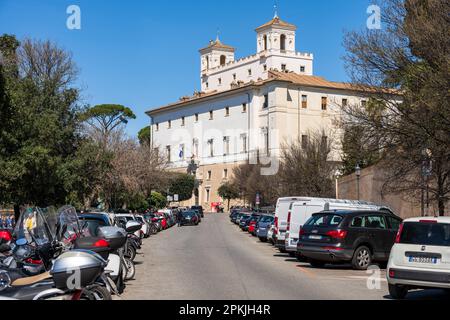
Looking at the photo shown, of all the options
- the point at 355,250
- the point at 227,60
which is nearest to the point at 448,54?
the point at 355,250

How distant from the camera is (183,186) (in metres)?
120

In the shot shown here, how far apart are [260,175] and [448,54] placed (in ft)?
199

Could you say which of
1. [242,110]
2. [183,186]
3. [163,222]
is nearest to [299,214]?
[163,222]

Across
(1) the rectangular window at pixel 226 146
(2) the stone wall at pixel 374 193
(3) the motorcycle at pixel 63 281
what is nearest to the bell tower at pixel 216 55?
(1) the rectangular window at pixel 226 146

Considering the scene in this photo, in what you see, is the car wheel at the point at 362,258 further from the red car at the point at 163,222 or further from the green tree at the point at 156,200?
the green tree at the point at 156,200

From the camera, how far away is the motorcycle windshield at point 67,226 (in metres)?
13.9

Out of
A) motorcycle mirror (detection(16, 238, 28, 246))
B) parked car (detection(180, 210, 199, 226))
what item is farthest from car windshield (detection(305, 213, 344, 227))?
parked car (detection(180, 210, 199, 226))

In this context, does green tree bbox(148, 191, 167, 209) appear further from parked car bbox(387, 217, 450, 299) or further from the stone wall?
parked car bbox(387, 217, 450, 299)

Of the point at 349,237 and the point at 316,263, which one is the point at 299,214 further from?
the point at 349,237

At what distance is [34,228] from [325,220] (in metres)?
9.32

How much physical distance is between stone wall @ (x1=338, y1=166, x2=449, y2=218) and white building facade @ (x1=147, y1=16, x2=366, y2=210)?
4383cm

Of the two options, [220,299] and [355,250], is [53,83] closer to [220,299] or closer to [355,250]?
[355,250]

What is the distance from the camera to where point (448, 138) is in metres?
20.3

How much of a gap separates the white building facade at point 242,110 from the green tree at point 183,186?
2254mm
